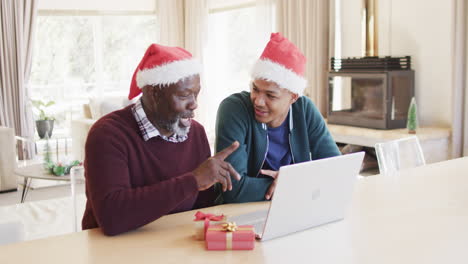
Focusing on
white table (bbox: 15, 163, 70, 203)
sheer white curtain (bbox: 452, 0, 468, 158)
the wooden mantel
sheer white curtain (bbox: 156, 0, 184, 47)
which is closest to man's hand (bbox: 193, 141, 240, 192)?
white table (bbox: 15, 163, 70, 203)

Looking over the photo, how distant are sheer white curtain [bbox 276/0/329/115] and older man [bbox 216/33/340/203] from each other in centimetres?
381

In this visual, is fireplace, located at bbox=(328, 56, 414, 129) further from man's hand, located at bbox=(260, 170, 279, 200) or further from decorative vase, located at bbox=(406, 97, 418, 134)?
man's hand, located at bbox=(260, 170, 279, 200)

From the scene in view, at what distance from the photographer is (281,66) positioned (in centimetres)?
206

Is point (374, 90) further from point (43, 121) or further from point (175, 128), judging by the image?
point (43, 121)

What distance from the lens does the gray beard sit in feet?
5.93

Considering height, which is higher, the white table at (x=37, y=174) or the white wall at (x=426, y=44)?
the white wall at (x=426, y=44)

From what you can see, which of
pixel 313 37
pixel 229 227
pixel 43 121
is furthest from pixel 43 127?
pixel 229 227

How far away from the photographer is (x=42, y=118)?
7.51 meters

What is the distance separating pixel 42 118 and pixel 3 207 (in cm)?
329

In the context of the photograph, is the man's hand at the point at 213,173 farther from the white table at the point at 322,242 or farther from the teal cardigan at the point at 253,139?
the teal cardigan at the point at 253,139

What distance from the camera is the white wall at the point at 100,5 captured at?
7.64 m

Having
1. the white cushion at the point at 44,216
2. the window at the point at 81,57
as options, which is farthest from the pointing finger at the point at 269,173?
the window at the point at 81,57

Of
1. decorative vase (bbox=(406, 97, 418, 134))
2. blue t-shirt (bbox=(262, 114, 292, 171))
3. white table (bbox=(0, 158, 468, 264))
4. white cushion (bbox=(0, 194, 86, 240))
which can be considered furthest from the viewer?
decorative vase (bbox=(406, 97, 418, 134))

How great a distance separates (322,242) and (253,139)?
0.66 metres
